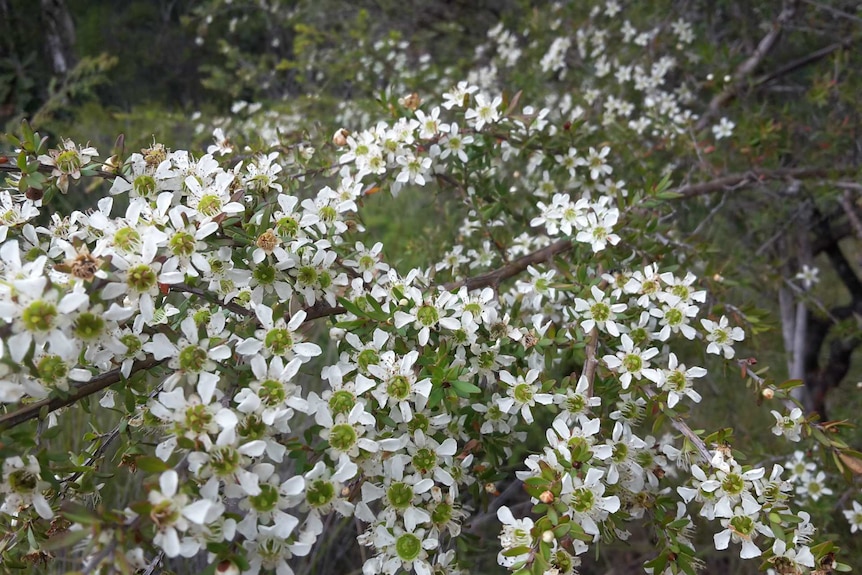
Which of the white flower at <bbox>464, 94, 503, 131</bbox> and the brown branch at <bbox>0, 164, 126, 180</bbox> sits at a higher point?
the white flower at <bbox>464, 94, 503, 131</bbox>

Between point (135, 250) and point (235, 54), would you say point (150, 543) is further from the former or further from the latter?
point (235, 54)

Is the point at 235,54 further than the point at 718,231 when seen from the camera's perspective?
Yes

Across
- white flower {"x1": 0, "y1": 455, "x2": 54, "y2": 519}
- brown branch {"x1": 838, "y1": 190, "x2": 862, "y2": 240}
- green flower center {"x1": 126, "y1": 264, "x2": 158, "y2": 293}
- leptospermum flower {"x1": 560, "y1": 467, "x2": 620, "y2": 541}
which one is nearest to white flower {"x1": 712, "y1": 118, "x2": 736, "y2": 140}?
brown branch {"x1": 838, "y1": 190, "x2": 862, "y2": 240}

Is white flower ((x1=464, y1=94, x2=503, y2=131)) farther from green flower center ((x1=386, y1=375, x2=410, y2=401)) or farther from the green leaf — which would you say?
the green leaf

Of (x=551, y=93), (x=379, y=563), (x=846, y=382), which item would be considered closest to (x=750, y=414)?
(x=846, y=382)

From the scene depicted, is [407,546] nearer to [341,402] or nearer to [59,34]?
[341,402]

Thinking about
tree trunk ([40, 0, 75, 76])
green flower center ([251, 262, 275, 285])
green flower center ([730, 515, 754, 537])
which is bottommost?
tree trunk ([40, 0, 75, 76])

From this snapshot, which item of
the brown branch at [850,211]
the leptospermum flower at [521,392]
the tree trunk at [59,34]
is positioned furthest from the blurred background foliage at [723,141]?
the tree trunk at [59,34]
